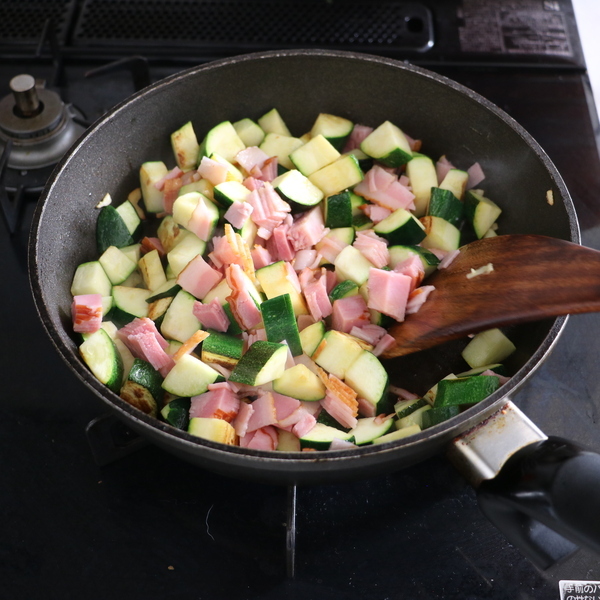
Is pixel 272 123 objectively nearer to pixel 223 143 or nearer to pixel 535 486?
pixel 223 143

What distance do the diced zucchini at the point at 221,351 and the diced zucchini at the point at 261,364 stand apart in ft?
0.16

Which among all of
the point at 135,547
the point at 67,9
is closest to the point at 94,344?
the point at 135,547

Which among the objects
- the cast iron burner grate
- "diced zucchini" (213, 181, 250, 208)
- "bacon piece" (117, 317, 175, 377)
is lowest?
"bacon piece" (117, 317, 175, 377)

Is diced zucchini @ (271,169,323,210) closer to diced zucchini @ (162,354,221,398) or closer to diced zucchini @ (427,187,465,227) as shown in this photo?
diced zucchini @ (427,187,465,227)

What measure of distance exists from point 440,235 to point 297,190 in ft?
1.09

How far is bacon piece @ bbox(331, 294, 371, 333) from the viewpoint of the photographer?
1.39m

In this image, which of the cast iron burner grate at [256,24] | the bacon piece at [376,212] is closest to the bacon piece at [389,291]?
the bacon piece at [376,212]

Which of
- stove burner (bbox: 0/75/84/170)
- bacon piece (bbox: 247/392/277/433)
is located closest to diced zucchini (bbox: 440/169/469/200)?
bacon piece (bbox: 247/392/277/433)

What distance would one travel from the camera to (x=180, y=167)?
1641mm

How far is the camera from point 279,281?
139 centimetres

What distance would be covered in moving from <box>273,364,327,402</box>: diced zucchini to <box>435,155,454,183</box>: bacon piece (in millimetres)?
626

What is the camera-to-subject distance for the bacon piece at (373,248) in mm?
1462

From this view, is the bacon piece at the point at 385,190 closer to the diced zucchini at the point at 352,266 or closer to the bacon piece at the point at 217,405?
the diced zucchini at the point at 352,266

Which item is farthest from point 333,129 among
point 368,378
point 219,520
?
point 219,520
